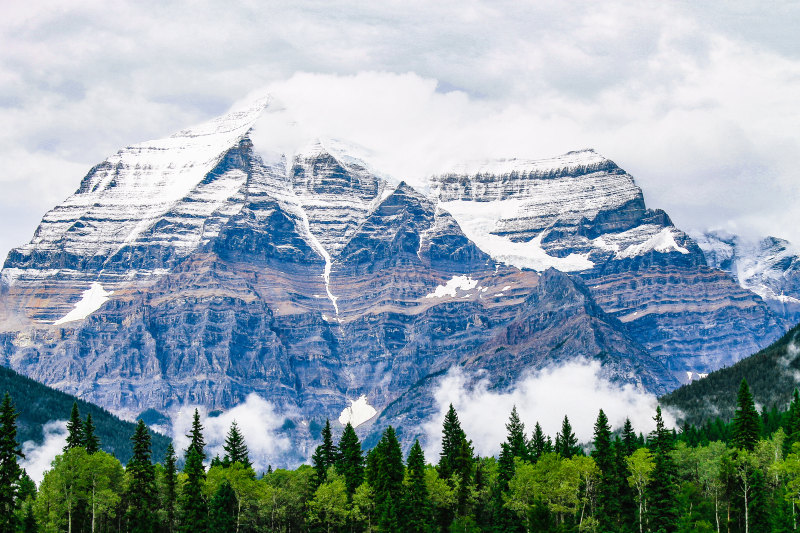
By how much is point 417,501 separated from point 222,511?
26.8m

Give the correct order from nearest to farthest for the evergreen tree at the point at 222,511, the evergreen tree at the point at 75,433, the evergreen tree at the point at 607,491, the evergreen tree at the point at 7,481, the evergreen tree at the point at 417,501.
Answer: the evergreen tree at the point at 7,481
the evergreen tree at the point at 222,511
the evergreen tree at the point at 417,501
the evergreen tree at the point at 75,433
the evergreen tree at the point at 607,491

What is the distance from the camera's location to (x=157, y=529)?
186m

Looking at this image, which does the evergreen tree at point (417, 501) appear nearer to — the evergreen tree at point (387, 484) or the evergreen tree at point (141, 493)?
the evergreen tree at point (387, 484)

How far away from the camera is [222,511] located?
603 ft

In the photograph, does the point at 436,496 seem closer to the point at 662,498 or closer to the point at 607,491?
the point at 607,491

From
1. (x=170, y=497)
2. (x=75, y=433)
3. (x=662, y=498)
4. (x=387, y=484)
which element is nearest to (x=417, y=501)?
(x=387, y=484)

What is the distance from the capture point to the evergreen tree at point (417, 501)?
184m

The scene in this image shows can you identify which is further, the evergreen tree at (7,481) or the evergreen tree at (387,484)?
the evergreen tree at (387,484)

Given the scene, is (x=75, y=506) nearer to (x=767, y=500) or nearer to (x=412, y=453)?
(x=412, y=453)

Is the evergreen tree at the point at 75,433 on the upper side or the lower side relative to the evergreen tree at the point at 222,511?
upper

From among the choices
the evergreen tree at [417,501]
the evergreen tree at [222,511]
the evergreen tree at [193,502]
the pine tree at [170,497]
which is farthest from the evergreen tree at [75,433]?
the evergreen tree at [417,501]

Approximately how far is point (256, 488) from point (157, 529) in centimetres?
1636

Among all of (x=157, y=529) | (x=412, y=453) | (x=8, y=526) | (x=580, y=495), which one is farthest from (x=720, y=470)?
(x=8, y=526)

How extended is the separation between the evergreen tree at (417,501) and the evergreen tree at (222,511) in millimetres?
23898
